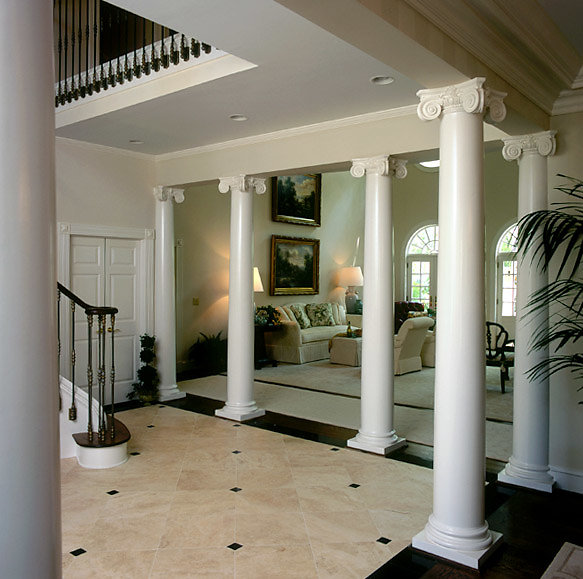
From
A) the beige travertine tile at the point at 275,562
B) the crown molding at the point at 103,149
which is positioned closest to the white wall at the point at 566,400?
the beige travertine tile at the point at 275,562

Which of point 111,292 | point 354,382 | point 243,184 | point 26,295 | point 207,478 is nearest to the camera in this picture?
point 26,295

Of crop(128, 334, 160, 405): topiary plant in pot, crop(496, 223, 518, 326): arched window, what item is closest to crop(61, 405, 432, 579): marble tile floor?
crop(128, 334, 160, 405): topiary plant in pot

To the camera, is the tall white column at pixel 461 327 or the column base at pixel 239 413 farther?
the column base at pixel 239 413

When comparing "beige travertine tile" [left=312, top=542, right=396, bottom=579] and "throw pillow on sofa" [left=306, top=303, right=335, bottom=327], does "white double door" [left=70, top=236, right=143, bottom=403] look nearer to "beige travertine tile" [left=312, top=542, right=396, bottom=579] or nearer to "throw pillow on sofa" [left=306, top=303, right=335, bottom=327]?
"beige travertine tile" [left=312, top=542, right=396, bottom=579]

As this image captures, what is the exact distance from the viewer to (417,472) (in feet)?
15.7

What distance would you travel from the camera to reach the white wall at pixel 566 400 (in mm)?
4352

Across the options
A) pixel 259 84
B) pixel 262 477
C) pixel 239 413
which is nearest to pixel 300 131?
pixel 259 84

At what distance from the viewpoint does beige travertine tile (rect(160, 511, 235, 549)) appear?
3.53 metres

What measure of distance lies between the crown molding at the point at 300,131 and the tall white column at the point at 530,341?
1.08 metres

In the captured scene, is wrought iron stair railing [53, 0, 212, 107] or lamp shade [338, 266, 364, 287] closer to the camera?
wrought iron stair railing [53, 0, 212, 107]

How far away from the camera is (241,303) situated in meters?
6.64

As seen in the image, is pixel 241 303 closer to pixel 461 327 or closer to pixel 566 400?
pixel 566 400

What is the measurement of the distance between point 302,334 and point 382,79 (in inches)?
254

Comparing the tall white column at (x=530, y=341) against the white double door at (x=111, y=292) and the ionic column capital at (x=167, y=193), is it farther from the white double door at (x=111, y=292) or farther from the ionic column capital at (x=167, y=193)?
the white double door at (x=111, y=292)
